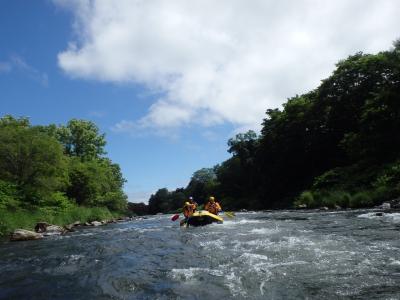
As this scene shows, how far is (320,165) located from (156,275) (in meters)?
44.9

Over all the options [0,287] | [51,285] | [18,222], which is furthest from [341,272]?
[18,222]

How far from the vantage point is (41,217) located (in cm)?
2617

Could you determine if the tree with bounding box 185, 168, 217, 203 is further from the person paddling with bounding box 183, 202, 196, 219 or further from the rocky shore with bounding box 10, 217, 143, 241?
the rocky shore with bounding box 10, 217, 143, 241

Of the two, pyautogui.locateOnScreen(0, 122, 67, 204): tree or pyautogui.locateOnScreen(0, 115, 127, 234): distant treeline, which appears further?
pyautogui.locateOnScreen(0, 122, 67, 204): tree

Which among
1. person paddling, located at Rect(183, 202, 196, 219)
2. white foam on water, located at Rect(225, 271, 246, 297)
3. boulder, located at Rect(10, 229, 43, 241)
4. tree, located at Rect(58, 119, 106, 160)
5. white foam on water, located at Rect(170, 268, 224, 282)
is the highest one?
tree, located at Rect(58, 119, 106, 160)

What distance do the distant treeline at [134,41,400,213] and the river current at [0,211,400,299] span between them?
17.2 m

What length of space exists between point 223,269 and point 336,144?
43.7 meters

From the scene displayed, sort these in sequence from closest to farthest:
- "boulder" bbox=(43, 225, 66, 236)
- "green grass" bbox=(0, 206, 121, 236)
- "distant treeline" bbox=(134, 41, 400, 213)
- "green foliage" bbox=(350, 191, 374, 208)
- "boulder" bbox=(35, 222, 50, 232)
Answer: "green grass" bbox=(0, 206, 121, 236) → "boulder" bbox=(43, 225, 66, 236) → "boulder" bbox=(35, 222, 50, 232) → "green foliage" bbox=(350, 191, 374, 208) → "distant treeline" bbox=(134, 41, 400, 213)

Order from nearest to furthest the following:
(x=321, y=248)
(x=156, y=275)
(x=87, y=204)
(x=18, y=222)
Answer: (x=156, y=275) < (x=321, y=248) < (x=18, y=222) < (x=87, y=204)

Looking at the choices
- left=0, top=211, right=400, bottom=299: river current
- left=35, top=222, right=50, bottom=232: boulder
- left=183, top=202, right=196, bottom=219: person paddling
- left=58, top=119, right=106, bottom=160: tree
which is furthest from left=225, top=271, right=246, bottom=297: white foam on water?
left=58, top=119, right=106, bottom=160: tree

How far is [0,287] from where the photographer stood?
875 cm

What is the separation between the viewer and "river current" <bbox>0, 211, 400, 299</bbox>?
7.38 m

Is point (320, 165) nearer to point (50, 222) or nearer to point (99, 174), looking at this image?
point (99, 174)

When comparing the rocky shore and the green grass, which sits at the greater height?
the green grass
